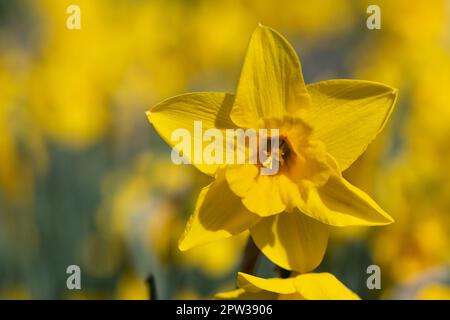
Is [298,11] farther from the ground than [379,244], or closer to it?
farther from the ground

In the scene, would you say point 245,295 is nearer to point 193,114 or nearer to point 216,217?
point 216,217

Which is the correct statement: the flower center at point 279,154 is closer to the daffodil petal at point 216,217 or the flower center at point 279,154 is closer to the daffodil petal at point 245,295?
the daffodil petal at point 216,217

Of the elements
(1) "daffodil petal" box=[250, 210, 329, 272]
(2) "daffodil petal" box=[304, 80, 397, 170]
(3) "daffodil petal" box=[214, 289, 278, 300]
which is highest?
(2) "daffodil petal" box=[304, 80, 397, 170]

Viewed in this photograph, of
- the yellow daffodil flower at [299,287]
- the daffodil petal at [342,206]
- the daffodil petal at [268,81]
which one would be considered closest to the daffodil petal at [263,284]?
the yellow daffodil flower at [299,287]

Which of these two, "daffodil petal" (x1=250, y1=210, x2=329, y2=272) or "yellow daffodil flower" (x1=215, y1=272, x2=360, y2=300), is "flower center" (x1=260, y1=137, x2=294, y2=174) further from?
"yellow daffodil flower" (x1=215, y1=272, x2=360, y2=300)

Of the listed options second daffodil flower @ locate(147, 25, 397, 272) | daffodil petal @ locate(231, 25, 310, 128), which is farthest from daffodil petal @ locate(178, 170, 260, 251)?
daffodil petal @ locate(231, 25, 310, 128)
